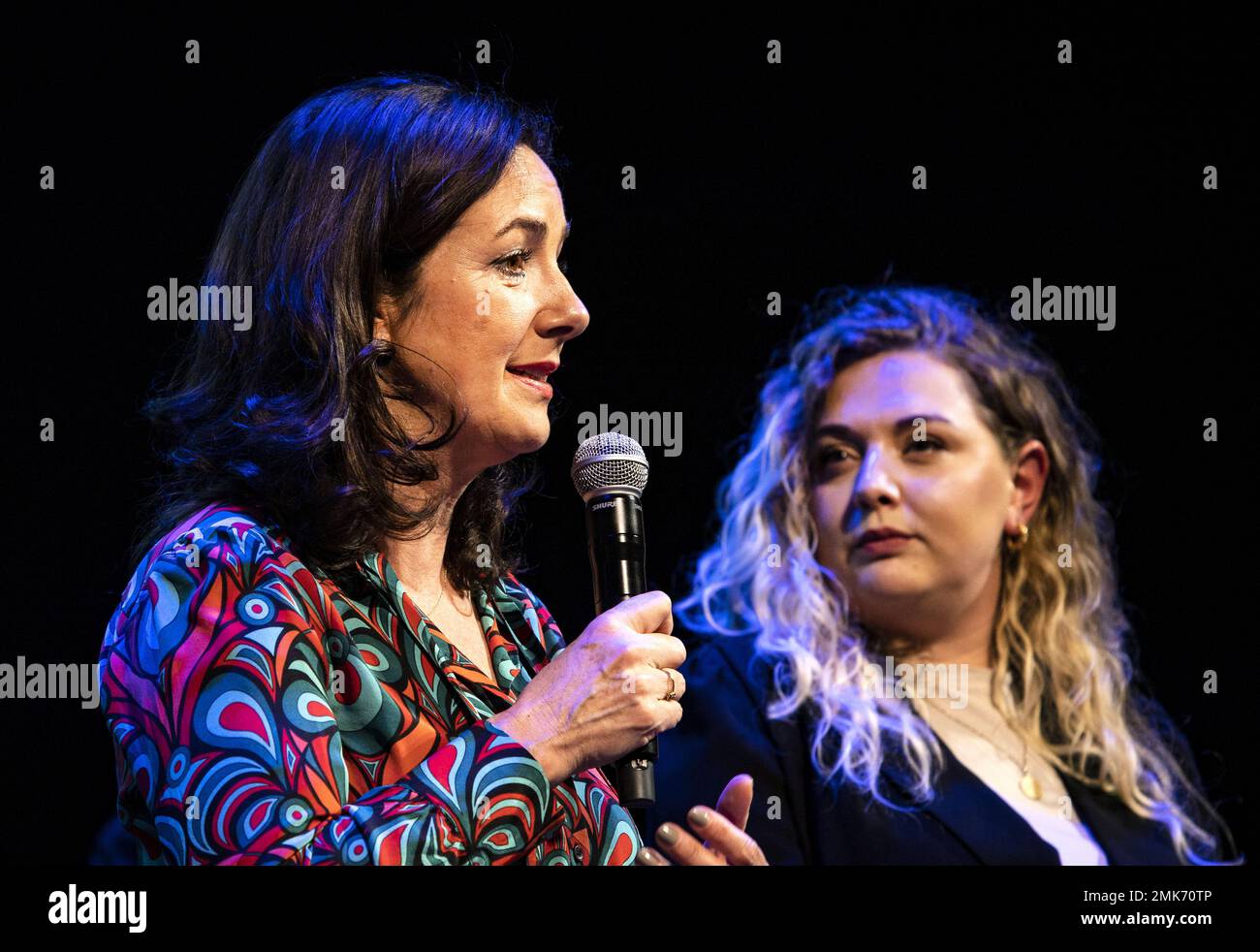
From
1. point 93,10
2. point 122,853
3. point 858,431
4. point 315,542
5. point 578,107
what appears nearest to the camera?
point 315,542

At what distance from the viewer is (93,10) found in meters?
2.29

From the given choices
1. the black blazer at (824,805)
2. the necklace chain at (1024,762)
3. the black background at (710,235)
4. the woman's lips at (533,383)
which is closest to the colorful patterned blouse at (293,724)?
the woman's lips at (533,383)

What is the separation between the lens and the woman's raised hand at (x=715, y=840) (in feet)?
5.92

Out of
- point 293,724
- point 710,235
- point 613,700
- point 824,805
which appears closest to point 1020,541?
point 824,805

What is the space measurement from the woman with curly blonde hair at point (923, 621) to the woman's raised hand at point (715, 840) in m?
0.56

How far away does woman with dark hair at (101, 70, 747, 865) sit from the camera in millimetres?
1385

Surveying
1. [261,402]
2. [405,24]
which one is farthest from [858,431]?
[261,402]

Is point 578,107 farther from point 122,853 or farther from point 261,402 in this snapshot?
point 122,853

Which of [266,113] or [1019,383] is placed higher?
[266,113]

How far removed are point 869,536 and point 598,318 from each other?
748mm

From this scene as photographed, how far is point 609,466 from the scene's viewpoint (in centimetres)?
174

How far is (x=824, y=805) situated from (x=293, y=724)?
4.37 ft

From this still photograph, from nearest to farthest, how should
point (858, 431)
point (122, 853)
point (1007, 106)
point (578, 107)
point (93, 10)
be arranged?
point (122, 853) < point (93, 10) < point (578, 107) < point (1007, 106) < point (858, 431)

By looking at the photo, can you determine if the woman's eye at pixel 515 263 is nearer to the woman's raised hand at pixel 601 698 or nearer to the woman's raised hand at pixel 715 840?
the woman's raised hand at pixel 601 698
